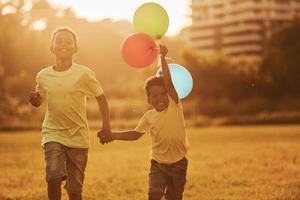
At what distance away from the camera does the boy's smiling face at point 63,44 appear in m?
5.94

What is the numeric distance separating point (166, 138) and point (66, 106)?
100 cm

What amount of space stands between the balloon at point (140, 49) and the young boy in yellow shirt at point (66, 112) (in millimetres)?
833

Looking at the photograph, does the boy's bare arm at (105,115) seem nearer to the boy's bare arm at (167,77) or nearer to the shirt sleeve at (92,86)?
the shirt sleeve at (92,86)

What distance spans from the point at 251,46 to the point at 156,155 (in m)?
104

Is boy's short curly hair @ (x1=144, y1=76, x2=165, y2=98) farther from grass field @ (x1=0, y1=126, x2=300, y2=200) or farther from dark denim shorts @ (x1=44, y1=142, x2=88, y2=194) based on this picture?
grass field @ (x1=0, y1=126, x2=300, y2=200)

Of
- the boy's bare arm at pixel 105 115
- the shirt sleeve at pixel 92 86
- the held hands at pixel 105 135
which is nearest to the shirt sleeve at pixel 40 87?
the shirt sleeve at pixel 92 86

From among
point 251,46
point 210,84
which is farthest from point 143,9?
point 251,46

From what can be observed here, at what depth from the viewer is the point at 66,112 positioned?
5.78m

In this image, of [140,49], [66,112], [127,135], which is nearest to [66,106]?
[66,112]

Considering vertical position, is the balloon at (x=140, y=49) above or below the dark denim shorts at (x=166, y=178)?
above

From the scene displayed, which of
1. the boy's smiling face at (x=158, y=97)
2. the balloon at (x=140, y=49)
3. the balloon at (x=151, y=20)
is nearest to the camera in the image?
the boy's smiling face at (x=158, y=97)

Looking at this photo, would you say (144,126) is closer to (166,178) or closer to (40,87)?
(166,178)

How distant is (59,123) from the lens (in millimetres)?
5793

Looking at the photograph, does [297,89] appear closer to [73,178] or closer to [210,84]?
[210,84]
